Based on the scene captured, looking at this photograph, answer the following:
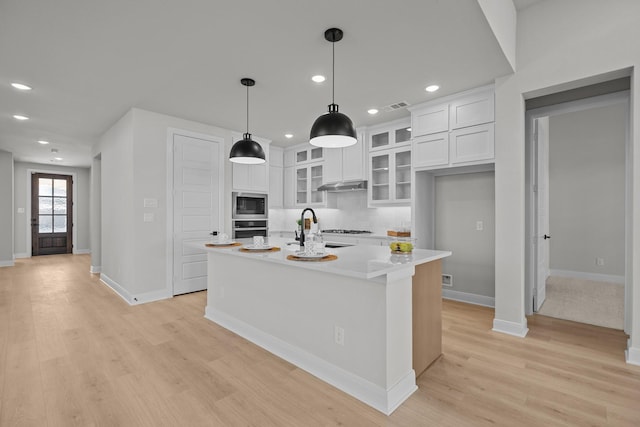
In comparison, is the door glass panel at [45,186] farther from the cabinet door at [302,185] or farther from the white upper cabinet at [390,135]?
the white upper cabinet at [390,135]

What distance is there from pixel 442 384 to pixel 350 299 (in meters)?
0.91

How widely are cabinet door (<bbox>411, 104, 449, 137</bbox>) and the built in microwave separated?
3108mm

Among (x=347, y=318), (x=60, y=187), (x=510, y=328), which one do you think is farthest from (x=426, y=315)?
(x=60, y=187)

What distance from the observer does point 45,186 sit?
8789mm

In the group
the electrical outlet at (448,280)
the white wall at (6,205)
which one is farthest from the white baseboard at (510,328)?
the white wall at (6,205)

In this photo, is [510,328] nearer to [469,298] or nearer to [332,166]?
[469,298]

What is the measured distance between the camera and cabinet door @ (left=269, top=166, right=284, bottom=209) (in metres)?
6.32

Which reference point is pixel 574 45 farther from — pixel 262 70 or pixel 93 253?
pixel 93 253

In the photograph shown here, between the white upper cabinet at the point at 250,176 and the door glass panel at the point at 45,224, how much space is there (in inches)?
290

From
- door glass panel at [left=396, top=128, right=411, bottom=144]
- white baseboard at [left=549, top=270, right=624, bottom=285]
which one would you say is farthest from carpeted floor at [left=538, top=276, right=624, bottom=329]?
door glass panel at [left=396, top=128, right=411, bottom=144]

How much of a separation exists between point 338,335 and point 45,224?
34.5 feet

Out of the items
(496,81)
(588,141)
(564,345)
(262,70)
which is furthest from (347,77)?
(588,141)

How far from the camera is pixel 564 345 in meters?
2.80

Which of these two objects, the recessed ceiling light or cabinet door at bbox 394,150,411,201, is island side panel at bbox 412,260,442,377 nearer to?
cabinet door at bbox 394,150,411,201
